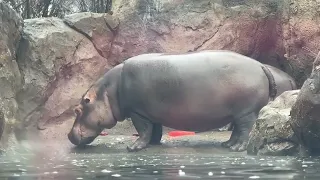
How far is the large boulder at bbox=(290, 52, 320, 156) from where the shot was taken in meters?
5.72

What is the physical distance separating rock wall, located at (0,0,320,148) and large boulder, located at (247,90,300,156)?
12.9 feet

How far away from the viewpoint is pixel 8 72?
860 centimetres

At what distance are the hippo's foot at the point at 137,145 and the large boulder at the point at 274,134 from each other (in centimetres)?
207

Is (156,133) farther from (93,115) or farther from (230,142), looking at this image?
(230,142)

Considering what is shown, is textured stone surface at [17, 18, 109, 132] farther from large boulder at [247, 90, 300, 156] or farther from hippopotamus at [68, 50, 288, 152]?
large boulder at [247, 90, 300, 156]

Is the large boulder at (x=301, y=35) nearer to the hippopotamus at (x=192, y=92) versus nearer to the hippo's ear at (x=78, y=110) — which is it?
the hippopotamus at (x=192, y=92)

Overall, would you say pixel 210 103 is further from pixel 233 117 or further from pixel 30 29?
pixel 30 29

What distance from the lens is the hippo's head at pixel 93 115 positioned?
30.6ft

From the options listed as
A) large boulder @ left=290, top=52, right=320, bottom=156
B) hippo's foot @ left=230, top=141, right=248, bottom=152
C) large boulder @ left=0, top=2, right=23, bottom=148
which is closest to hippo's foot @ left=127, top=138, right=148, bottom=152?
hippo's foot @ left=230, top=141, right=248, bottom=152

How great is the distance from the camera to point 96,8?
53.8 ft

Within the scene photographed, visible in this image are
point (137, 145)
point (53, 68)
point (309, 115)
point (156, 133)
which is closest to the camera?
point (309, 115)

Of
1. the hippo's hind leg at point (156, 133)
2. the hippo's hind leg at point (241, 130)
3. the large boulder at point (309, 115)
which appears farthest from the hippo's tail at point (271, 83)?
the large boulder at point (309, 115)

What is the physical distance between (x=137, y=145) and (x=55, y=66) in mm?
2485

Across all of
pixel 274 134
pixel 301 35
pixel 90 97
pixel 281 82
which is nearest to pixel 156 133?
pixel 90 97
